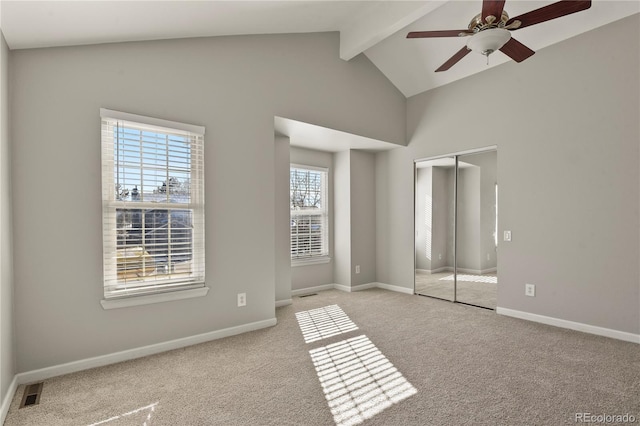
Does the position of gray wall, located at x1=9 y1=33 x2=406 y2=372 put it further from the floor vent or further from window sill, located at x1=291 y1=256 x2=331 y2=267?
window sill, located at x1=291 y1=256 x2=331 y2=267

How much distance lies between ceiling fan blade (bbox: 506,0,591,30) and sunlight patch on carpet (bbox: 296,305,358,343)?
9.92ft

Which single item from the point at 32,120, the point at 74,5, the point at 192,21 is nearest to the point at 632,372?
the point at 192,21

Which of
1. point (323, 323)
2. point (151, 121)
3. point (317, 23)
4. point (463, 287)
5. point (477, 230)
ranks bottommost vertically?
point (323, 323)

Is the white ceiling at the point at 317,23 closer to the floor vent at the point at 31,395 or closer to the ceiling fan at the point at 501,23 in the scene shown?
the ceiling fan at the point at 501,23

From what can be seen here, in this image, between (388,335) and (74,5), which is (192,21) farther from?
(388,335)

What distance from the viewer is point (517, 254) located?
4035mm

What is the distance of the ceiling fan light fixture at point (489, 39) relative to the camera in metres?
2.43

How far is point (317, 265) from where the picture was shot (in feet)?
17.9

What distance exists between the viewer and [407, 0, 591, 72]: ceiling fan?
2148 mm

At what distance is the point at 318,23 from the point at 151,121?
2.09 m

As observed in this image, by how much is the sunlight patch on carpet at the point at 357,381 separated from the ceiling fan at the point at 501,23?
8.36ft

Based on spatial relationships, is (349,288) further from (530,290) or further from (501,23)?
(501,23)

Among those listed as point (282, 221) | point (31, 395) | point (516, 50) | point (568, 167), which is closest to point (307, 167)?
point (282, 221)

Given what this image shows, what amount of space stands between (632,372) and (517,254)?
1606mm
